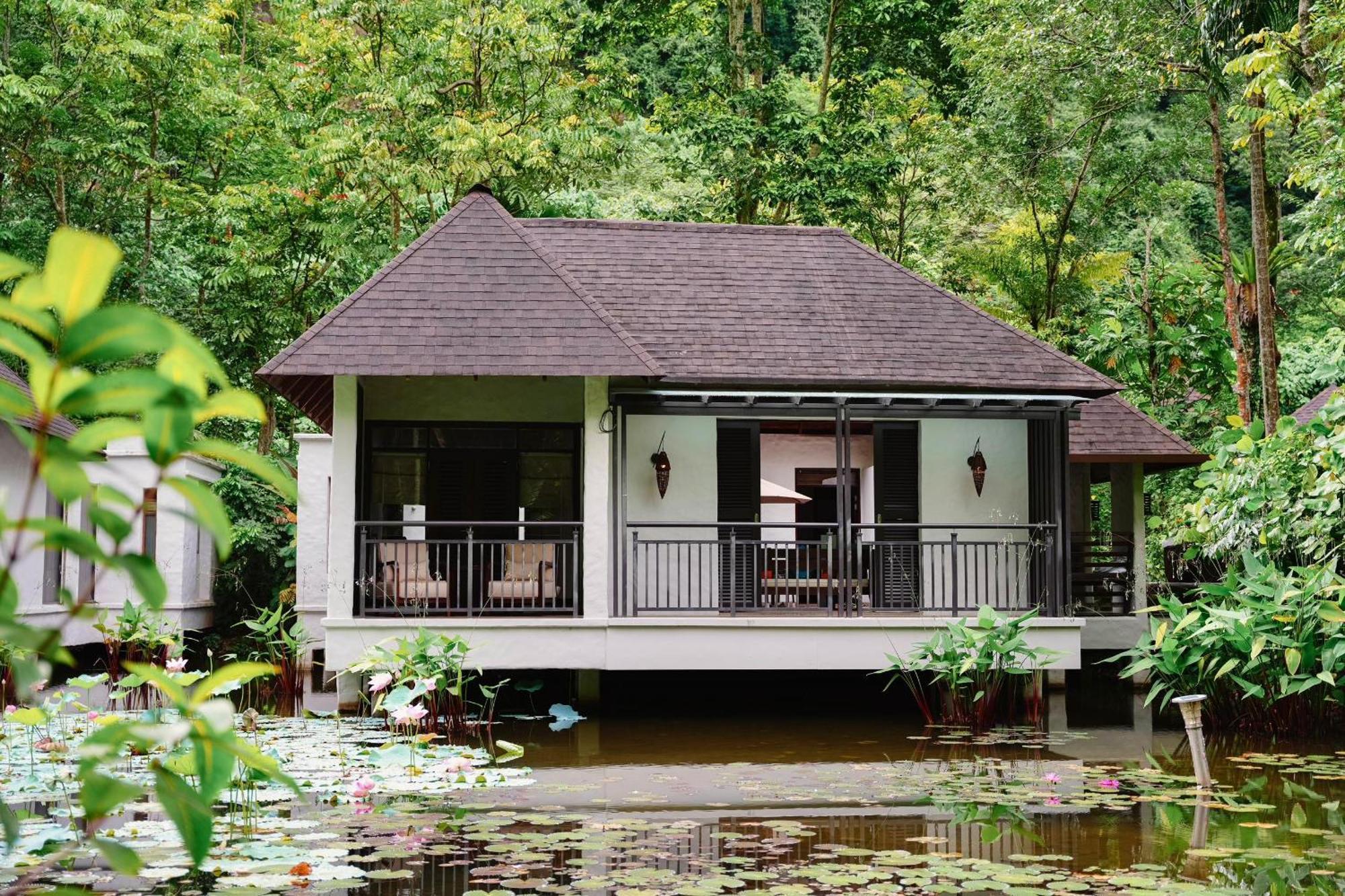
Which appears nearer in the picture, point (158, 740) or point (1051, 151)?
point (158, 740)

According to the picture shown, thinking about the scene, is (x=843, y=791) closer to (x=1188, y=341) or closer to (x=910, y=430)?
(x=910, y=430)

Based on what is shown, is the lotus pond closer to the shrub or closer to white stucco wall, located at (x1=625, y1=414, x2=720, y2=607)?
the shrub

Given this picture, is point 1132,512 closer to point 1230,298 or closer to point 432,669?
point 1230,298

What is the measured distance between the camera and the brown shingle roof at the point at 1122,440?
1689cm

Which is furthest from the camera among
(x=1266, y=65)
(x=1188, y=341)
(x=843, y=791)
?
(x=1188, y=341)

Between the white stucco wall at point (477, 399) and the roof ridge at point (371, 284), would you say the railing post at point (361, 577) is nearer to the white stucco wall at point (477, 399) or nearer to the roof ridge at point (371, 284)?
the roof ridge at point (371, 284)

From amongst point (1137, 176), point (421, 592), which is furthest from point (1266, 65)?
point (1137, 176)

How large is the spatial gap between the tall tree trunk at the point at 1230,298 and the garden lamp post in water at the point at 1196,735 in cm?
1373

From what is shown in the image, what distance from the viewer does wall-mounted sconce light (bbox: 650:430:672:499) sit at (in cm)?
1499

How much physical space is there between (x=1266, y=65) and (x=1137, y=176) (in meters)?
14.0

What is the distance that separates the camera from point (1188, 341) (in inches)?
845

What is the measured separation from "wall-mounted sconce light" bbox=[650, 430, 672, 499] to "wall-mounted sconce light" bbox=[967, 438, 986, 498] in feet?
11.9

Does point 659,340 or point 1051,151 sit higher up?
point 1051,151

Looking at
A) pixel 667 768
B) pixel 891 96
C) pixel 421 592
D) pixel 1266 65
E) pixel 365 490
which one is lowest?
pixel 667 768
